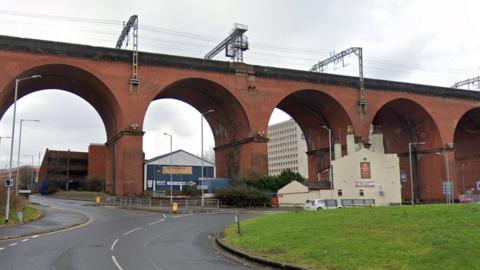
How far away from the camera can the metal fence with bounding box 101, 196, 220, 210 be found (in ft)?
155

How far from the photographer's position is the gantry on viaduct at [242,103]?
1913 inches

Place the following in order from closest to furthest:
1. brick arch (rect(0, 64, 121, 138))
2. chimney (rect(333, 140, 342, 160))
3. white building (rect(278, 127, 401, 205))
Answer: brick arch (rect(0, 64, 121, 138)) → white building (rect(278, 127, 401, 205)) → chimney (rect(333, 140, 342, 160))

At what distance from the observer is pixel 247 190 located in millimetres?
50500

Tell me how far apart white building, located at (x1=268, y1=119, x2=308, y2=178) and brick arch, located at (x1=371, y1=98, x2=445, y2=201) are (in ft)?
321

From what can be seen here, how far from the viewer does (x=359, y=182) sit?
58781mm

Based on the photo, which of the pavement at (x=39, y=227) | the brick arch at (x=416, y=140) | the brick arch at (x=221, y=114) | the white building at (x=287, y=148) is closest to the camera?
the pavement at (x=39, y=227)

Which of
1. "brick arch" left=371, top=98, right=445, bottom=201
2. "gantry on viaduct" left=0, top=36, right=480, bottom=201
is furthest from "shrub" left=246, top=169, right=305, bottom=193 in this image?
"brick arch" left=371, top=98, right=445, bottom=201

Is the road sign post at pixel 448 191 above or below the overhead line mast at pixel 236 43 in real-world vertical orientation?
below

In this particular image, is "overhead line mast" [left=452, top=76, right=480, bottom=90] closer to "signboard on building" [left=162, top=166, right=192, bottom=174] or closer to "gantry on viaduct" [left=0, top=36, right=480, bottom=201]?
"gantry on viaduct" [left=0, top=36, right=480, bottom=201]

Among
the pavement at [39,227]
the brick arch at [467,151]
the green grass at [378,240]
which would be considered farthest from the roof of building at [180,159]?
the green grass at [378,240]

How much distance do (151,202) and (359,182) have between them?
24.8 meters

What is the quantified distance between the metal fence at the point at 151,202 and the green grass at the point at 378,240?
2886 cm

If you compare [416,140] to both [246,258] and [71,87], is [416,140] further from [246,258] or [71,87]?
[246,258]

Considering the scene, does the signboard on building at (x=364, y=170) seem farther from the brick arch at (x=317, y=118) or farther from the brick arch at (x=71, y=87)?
the brick arch at (x=71, y=87)
